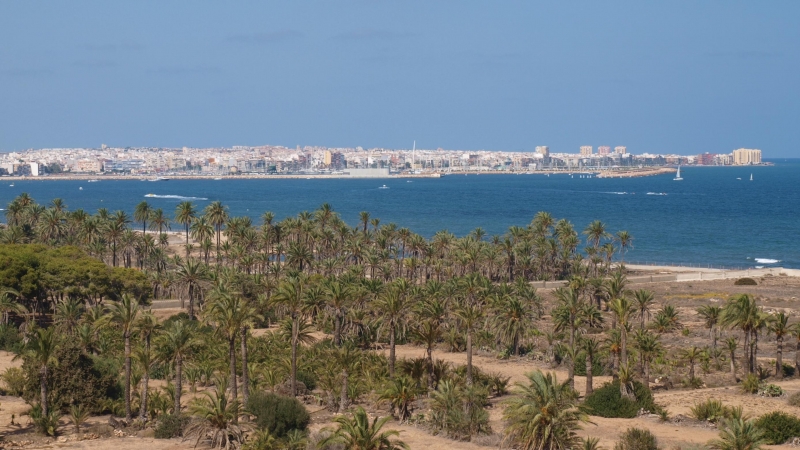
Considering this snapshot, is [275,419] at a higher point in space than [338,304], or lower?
lower

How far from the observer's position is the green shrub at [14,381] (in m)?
39.3

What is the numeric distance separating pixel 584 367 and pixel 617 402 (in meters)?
9.11

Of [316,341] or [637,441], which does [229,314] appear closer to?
[637,441]

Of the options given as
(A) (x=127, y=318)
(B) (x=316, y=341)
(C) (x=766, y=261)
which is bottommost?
(C) (x=766, y=261)

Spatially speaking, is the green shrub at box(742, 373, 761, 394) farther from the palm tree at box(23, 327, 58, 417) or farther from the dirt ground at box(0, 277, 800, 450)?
the palm tree at box(23, 327, 58, 417)

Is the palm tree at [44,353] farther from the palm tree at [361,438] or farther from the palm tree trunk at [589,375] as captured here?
the palm tree trunk at [589,375]

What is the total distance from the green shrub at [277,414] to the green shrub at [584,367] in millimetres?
17401

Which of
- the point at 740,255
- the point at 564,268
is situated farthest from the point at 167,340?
the point at 740,255

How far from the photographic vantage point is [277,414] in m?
33.0

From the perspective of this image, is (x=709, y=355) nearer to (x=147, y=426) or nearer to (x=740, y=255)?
(x=147, y=426)

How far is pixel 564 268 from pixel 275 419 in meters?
55.6

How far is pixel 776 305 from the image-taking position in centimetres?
6581

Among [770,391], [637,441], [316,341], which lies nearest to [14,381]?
[316,341]

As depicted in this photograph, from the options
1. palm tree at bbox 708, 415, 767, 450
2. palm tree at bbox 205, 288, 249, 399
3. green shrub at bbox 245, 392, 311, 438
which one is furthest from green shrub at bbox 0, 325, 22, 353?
palm tree at bbox 708, 415, 767, 450
